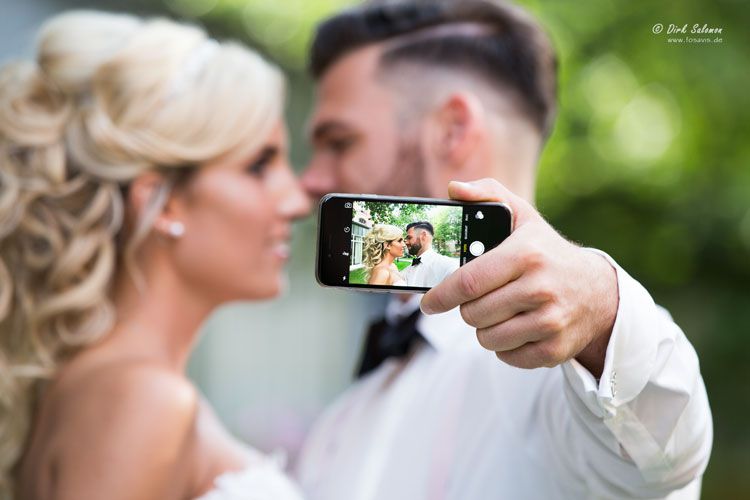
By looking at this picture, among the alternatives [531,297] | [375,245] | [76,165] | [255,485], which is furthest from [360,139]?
[531,297]

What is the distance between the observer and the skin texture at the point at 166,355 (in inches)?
90.7

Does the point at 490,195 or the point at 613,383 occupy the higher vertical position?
the point at 490,195

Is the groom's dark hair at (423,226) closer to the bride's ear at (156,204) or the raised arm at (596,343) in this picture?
the raised arm at (596,343)

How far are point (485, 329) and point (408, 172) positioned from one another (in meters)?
1.62

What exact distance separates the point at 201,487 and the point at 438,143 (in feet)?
4.56

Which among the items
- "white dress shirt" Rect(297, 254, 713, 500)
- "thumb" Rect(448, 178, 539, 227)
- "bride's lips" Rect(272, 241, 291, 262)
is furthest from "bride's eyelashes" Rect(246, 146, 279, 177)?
"thumb" Rect(448, 178, 539, 227)

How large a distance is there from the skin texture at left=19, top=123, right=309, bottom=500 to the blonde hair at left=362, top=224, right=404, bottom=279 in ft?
3.48

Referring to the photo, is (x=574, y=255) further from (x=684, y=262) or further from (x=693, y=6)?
(x=684, y=262)

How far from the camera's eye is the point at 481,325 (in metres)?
1.41

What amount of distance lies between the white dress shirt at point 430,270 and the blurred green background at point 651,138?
4.12m

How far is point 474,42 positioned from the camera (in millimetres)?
3018

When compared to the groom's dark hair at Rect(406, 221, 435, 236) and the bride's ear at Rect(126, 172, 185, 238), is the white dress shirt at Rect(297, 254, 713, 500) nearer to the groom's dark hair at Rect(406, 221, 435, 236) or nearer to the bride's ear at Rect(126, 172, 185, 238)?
the groom's dark hair at Rect(406, 221, 435, 236)

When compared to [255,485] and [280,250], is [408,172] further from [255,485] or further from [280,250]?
[255,485]

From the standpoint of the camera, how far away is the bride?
5.19ft
